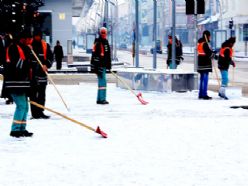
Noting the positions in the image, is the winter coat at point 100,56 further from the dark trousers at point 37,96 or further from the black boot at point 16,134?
the black boot at point 16,134

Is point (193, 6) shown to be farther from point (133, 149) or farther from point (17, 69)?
point (133, 149)

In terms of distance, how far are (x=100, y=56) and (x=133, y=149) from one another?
21.1ft

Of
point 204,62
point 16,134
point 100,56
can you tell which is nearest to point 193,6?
point 204,62

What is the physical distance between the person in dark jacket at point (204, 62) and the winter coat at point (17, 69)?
737cm

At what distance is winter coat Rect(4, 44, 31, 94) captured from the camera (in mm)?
9984

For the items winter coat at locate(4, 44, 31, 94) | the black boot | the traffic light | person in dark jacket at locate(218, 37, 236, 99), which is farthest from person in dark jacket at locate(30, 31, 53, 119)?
the traffic light

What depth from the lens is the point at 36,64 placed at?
12.7 m

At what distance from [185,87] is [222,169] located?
36.7 feet

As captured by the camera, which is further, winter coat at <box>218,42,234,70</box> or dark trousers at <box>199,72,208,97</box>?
winter coat at <box>218,42,234,70</box>

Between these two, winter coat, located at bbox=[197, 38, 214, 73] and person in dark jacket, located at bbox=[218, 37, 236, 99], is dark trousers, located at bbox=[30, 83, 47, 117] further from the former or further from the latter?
person in dark jacket, located at bbox=[218, 37, 236, 99]

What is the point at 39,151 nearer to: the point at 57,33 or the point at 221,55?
the point at 221,55

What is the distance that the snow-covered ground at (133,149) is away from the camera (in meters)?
7.25

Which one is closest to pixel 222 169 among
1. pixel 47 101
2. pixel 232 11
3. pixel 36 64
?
pixel 36 64

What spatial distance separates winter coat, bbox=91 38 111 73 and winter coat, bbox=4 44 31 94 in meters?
5.18
